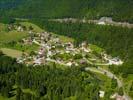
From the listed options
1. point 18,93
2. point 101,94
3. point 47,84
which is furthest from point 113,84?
point 18,93

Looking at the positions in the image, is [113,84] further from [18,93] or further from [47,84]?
[18,93]

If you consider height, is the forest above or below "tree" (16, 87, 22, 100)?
below

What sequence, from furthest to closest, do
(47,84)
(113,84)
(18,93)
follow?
1. (113,84)
2. (47,84)
3. (18,93)

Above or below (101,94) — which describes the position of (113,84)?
below

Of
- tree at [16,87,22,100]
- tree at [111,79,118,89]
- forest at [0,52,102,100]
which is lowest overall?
tree at [111,79,118,89]

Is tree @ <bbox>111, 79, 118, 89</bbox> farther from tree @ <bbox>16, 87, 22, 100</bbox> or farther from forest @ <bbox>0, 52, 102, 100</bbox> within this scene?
tree @ <bbox>16, 87, 22, 100</bbox>

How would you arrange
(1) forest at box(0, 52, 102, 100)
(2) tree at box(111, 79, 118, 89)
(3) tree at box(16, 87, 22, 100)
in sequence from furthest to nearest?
1. (2) tree at box(111, 79, 118, 89)
2. (1) forest at box(0, 52, 102, 100)
3. (3) tree at box(16, 87, 22, 100)

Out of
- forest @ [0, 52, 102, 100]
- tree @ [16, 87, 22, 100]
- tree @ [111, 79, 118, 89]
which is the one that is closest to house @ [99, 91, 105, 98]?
forest @ [0, 52, 102, 100]

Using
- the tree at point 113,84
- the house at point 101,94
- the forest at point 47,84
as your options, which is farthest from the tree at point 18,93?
the tree at point 113,84

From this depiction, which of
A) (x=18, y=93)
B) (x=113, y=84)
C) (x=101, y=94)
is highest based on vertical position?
(x=18, y=93)

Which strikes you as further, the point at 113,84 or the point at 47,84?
the point at 113,84

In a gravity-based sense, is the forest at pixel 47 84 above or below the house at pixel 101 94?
above

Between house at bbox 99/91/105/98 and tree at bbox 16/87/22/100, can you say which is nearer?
tree at bbox 16/87/22/100

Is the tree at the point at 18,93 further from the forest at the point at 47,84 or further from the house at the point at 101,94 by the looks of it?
the house at the point at 101,94
